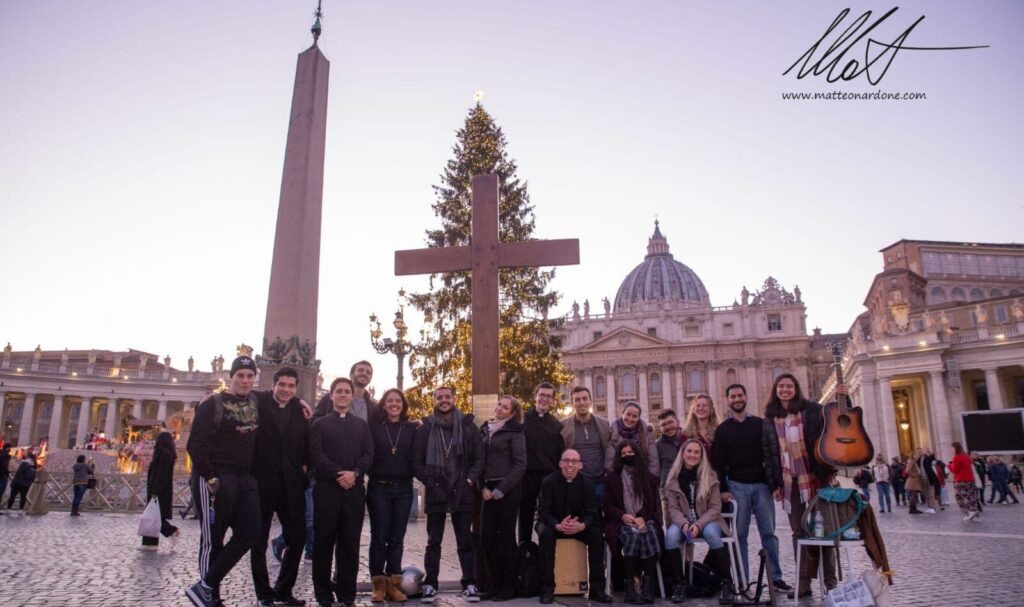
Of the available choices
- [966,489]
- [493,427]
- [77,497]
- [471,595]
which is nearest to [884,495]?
[966,489]

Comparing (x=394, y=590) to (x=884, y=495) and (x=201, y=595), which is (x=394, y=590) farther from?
(x=884, y=495)

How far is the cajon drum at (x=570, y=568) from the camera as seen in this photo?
565 centimetres

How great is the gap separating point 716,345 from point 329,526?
232ft

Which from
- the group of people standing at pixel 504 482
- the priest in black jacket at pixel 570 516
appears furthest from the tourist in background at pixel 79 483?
the priest in black jacket at pixel 570 516

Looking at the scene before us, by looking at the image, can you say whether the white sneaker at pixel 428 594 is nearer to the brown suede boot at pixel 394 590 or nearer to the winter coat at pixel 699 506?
the brown suede boot at pixel 394 590

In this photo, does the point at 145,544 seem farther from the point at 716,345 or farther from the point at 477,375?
the point at 716,345

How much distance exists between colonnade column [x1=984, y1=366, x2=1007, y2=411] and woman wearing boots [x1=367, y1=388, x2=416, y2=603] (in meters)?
41.1

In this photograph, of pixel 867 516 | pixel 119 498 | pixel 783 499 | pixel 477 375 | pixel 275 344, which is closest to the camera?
pixel 867 516

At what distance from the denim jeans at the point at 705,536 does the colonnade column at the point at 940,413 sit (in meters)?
37.7

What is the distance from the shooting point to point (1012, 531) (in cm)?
1117

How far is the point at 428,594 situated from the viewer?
5352 millimetres

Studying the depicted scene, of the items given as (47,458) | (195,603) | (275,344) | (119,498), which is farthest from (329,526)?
(47,458)

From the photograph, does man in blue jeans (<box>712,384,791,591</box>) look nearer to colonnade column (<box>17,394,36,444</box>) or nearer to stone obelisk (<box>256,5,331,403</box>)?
stone obelisk (<box>256,5,331,403</box>)

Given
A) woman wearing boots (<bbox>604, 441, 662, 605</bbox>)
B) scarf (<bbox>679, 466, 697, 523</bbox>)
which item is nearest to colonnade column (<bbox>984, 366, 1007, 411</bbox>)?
scarf (<bbox>679, 466, 697, 523</bbox>)
